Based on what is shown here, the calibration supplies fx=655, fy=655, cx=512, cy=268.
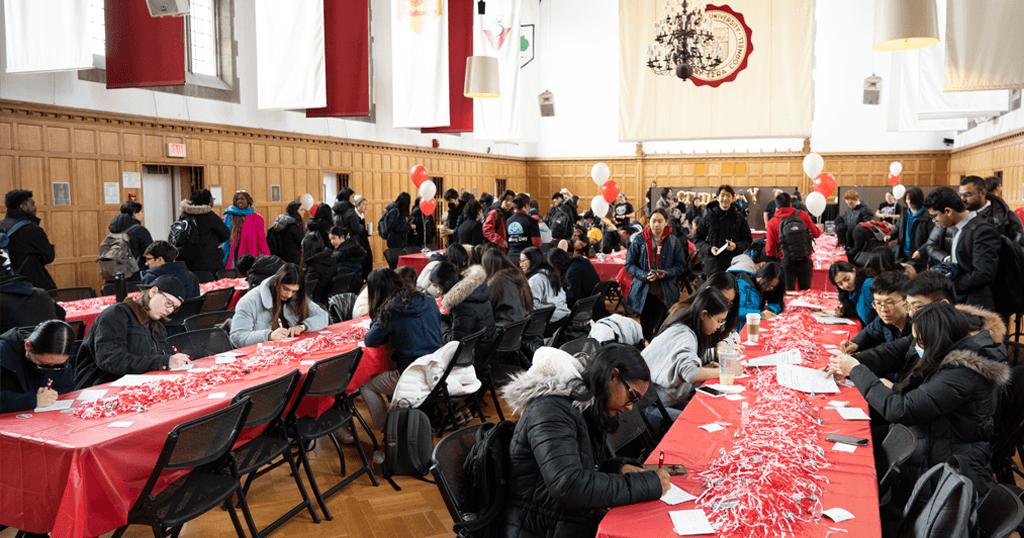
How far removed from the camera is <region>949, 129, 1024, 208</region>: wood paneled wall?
446 inches

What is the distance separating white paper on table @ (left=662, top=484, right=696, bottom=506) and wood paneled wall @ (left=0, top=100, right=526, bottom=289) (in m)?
8.69

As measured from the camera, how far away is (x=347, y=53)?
9.83 metres

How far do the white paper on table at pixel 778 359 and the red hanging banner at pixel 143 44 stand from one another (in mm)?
6957

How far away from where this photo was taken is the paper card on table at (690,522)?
2045mm

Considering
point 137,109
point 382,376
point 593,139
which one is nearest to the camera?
point 382,376

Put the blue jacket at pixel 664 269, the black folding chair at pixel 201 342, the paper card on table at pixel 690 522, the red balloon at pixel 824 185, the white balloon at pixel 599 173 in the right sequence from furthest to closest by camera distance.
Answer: the white balloon at pixel 599 173 → the red balloon at pixel 824 185 → the blue jacket at pixel 664 269 → the black folding chair at pixel 201 342 → the paper card on table at pixel 690 522

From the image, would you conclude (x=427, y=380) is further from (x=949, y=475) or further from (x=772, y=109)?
(x=772, y=109)

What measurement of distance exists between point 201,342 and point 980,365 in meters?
4.50

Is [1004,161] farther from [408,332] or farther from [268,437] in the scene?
[268,437]

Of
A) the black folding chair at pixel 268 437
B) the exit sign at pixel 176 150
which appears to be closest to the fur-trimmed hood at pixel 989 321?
the black folding chair at pixel 268 437

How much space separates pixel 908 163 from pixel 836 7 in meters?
4.98

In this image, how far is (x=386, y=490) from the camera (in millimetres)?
4270

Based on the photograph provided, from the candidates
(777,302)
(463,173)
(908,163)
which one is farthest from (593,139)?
(777,302)

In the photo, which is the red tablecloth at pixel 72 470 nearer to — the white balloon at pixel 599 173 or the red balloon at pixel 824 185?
the red balloon at pixel 824 185
